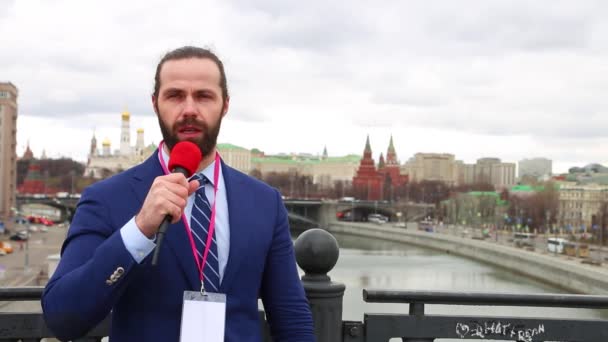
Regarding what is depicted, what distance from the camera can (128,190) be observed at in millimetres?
1343

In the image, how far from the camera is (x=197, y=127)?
134 cm

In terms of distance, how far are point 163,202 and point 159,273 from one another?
0.25 m

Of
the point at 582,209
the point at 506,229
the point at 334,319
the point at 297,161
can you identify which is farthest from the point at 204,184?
the point at 297,161

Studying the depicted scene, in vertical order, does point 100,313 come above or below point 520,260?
above

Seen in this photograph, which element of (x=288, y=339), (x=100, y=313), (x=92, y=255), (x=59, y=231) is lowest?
(x=59, y=231)

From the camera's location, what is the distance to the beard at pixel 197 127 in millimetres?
1338

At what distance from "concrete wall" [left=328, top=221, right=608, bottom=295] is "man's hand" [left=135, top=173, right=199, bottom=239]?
19.2m

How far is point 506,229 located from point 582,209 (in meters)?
10.4

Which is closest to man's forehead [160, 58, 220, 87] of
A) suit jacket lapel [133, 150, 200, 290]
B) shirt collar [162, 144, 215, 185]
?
shirt collar [162, 144, 215, 185]

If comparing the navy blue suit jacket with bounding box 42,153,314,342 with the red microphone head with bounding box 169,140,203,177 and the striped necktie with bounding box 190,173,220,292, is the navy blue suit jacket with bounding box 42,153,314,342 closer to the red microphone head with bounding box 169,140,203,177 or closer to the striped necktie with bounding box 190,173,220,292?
the striped necktie with bounding box 190,173,220,292

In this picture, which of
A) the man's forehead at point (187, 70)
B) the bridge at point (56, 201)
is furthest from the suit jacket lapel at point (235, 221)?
the bridge at point (56, 201)

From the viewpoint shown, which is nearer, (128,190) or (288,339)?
(128,190)

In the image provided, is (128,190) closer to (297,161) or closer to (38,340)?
(38,340)

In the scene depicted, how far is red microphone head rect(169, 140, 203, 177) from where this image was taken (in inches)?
48.1
